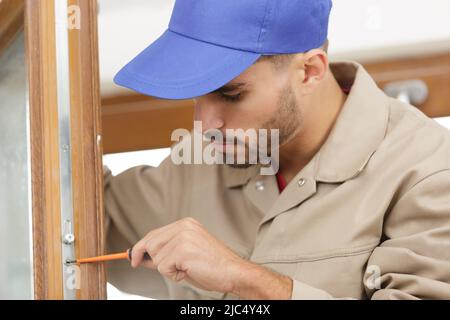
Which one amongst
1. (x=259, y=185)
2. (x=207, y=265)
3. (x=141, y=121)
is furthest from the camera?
(x=141, y=121)

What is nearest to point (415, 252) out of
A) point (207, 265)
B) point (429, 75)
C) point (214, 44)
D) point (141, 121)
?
point (207, 265)

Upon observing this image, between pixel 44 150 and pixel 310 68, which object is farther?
pixel 310 68

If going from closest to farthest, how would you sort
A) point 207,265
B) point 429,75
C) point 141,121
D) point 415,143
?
point 207,265 < point 415,143 < point 429,75 < point 141,121

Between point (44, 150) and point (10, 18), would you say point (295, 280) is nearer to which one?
point (44, 150)

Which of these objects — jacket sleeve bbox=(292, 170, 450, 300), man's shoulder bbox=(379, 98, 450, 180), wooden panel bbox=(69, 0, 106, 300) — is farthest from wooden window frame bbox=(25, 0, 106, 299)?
man's shoulder bbox=(379, 98, 450, 180)

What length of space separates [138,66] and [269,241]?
27 cm

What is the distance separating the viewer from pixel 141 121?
1.58 metres

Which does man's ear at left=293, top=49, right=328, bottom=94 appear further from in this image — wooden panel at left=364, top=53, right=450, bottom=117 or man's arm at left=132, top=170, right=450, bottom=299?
wooden panel at left=364, top=53, right=450, bottom=117

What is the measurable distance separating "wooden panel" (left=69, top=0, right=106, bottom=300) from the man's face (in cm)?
14

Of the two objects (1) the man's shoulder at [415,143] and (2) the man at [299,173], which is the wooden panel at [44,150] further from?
(1) the man's shoulder at [415,143]

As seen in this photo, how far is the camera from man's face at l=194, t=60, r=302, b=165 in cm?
103

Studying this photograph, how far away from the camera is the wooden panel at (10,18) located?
1.02m

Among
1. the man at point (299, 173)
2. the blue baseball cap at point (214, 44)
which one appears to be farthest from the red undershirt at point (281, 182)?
the blue baseball cap at point (214, 44)

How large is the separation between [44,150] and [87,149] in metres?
0.05
